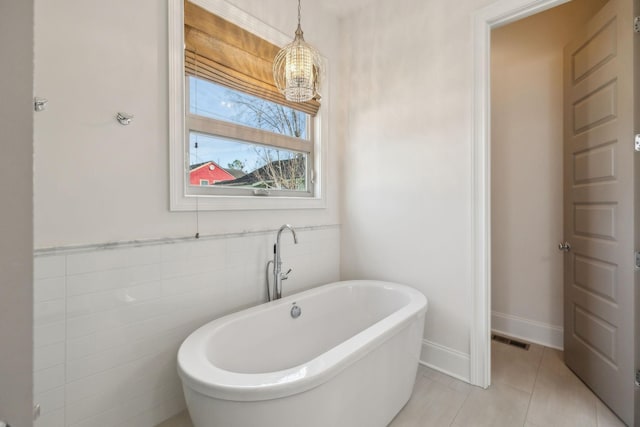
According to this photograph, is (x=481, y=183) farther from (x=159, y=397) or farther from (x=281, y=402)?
(x=159, y=397)

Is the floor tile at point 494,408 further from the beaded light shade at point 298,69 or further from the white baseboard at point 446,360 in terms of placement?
the beaded light shade at point 298,69

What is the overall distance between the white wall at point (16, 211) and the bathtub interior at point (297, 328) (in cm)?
105

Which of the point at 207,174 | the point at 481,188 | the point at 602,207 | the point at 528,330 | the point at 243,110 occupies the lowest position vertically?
the point at 528,330

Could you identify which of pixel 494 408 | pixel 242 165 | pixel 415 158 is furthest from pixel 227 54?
pixel 494 408

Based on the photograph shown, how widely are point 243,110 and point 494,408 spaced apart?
2457 millimetres

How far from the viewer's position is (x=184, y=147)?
174cm

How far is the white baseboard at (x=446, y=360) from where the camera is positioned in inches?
79.4

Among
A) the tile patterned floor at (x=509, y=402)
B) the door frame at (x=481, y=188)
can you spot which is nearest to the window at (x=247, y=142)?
the door frame at (x=481, y=188)

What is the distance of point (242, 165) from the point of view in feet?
7.04

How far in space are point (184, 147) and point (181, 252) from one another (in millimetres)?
610

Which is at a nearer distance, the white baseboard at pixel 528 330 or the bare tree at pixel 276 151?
the bare tree at pixel 276 151

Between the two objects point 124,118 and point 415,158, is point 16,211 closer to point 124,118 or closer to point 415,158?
point 124,118

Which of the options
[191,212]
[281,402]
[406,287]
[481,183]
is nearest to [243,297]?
[191,212]

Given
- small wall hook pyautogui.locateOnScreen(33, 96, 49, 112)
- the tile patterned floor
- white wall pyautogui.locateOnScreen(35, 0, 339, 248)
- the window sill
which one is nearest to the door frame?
the tile patterned floor
